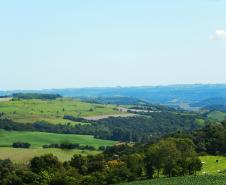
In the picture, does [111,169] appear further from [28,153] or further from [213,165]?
[28,153]

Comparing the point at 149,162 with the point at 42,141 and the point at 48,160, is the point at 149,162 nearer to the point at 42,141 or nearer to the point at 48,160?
the point at 48,160

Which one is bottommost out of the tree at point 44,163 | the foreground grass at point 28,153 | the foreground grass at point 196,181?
the foreground grass at point 28,153

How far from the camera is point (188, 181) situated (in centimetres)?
8131

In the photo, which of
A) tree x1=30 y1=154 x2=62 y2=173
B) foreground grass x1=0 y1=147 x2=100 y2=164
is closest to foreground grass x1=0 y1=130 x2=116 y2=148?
foreground grass x1=0 y1=147 x2=100 y2=164

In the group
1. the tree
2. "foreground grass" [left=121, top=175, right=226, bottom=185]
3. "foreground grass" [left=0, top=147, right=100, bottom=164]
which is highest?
"foreground grass" [left=121, top=175, right=226, bottom=185]

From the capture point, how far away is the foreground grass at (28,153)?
5883 inches

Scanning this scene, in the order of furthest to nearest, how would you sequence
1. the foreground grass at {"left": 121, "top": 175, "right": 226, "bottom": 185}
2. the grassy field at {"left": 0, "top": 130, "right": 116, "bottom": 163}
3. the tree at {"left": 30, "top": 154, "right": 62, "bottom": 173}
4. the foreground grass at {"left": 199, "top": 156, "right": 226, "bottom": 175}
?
the grassy field at {"left": 0, "top": 130, "right": 116, "bottom": 163}
the tree at {"left": 30, "top": 154, "right": 62, "bottom": 173}
the foreground grass at {"left": 199, "top": 156, "right": 226, "bottom": 175}
the foreground grass at {"left": 121, "top": 175, "right": 226, "bottom": 185}

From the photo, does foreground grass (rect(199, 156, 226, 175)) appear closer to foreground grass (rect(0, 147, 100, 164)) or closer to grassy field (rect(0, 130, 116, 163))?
foreground grass (rect(0, 147, 100, 164))

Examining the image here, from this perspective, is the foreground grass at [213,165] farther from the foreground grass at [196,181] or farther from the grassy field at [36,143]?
the grassy field at [36,143]

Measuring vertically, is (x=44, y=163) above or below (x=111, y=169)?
below

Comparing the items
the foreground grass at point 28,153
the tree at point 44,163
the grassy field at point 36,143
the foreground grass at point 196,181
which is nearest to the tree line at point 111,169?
the tree at point 44,163

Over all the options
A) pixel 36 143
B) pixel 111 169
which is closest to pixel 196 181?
pixel 111 169

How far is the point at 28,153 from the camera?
15750cm

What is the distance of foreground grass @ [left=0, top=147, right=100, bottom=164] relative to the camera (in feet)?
490
